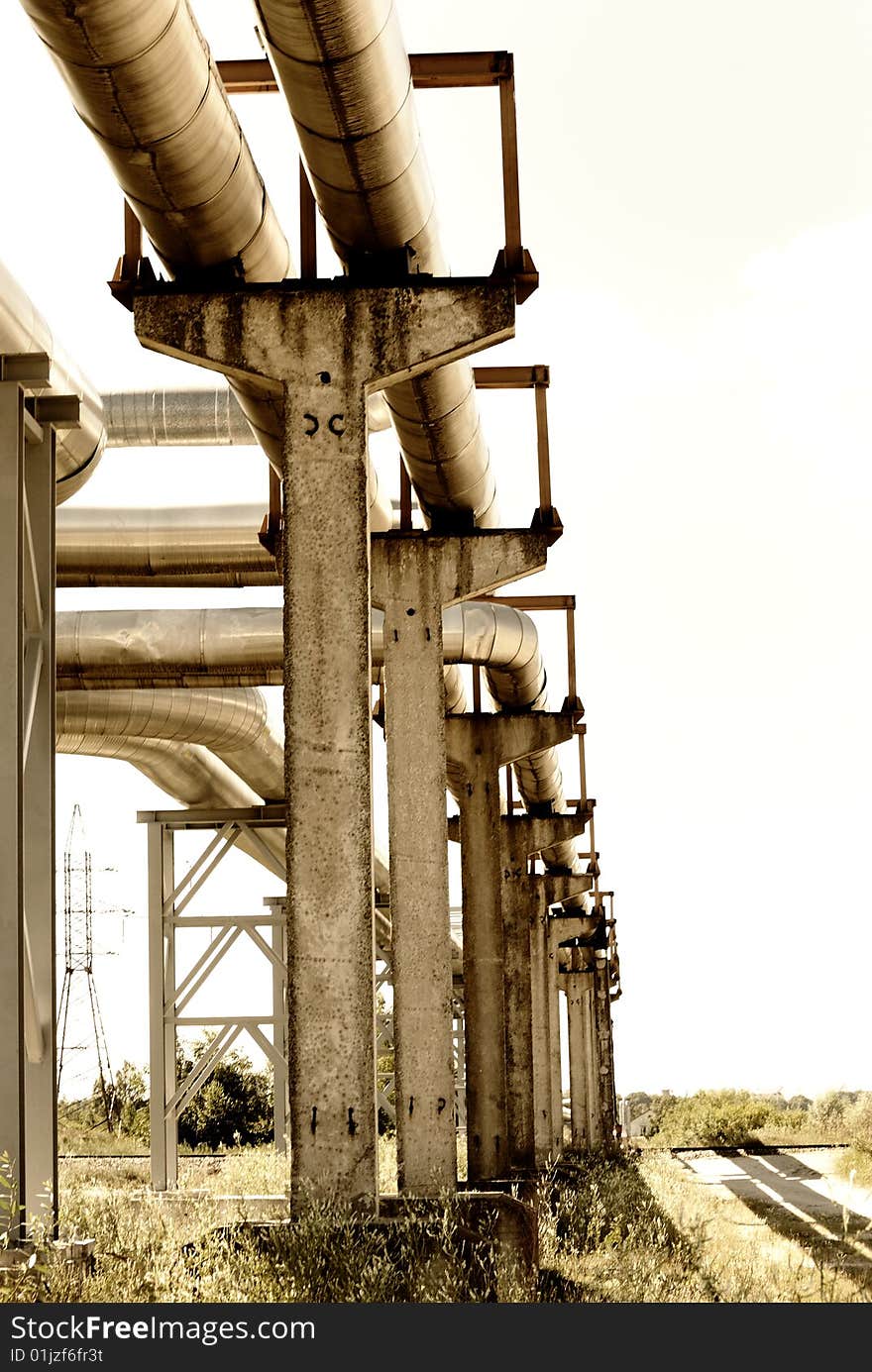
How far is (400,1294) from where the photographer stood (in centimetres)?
727

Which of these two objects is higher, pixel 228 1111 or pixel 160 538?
pixel 160 538

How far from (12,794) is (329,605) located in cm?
200

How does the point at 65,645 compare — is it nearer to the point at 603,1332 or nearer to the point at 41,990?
the point at 41,990

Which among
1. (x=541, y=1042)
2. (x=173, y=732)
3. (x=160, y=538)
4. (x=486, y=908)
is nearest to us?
(x=160, y=538)

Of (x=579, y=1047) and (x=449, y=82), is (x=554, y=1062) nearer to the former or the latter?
(x=579, y=1047)

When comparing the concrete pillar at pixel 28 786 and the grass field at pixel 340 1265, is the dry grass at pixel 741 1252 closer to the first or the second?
the grass field at pixel 340 1265

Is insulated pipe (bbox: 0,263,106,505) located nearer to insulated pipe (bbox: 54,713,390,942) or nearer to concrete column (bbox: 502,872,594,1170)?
insulated pipe (bbox: 54,713,390,942)

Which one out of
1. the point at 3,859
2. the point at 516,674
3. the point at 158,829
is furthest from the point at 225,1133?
the point at 3,859

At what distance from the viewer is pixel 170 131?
23.8ft

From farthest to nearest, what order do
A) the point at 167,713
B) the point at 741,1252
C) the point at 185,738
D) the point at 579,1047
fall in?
the point at 579,1047 < the point at 185,738 < the point at 167,713 < the point at 741,1252

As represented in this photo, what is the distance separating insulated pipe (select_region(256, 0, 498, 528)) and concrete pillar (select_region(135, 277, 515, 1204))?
0.47 meters

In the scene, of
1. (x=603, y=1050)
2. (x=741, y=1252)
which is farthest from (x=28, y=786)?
(x=603, y=1050)

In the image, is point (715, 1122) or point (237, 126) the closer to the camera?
point (237, 126)

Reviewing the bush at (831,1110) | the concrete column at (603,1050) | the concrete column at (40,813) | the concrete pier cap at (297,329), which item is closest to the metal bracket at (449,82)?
the concrete pier cap at (297,329)
